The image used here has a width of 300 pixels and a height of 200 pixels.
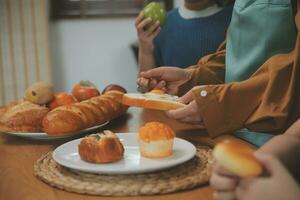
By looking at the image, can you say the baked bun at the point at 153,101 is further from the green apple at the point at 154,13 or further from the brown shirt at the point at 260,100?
the green apple at the point at 154,13

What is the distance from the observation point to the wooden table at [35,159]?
66 centimetres

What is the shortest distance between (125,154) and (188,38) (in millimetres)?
1118

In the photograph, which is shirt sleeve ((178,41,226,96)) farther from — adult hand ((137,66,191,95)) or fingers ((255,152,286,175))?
fingers ((255,152,286,175))

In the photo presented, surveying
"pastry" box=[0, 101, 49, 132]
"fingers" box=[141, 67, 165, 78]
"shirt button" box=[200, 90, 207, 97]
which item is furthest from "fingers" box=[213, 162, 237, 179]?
"fingers" box=[141, 67, 165, 78]

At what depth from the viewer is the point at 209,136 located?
0.98m

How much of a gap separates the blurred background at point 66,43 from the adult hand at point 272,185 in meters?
2.15

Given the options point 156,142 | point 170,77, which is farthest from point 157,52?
point 156,142

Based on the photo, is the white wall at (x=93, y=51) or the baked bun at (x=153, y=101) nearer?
the baked bun at (x=153, y=101)

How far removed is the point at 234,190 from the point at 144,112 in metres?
0.75

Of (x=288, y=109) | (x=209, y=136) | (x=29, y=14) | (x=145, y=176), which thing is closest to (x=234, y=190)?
(x=145, y=176)

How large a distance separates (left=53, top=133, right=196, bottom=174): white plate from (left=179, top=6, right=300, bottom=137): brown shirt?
0.35 ft

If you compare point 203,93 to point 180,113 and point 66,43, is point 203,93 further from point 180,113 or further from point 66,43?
point 66,43

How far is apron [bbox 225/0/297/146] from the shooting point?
940 millimetres

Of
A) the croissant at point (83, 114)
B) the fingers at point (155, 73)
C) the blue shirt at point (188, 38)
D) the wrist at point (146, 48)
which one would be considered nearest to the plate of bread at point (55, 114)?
the croissant at point (83, 114)
